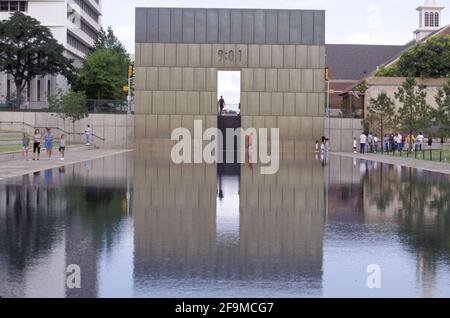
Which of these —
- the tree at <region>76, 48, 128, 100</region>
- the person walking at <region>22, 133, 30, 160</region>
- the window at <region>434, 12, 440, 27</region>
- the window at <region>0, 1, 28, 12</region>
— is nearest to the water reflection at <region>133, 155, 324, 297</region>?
the person walking at <region>22, 133, 30, 160</region>

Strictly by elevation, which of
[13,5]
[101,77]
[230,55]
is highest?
[13,5]

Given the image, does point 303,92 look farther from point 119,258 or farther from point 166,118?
point 119,258

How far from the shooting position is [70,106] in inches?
2591

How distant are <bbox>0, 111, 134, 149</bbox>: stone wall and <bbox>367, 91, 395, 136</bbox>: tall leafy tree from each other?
74.2ft

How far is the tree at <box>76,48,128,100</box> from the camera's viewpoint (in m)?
87.4

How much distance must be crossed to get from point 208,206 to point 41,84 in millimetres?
81573

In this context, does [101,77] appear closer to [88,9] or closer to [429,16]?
[88,9]

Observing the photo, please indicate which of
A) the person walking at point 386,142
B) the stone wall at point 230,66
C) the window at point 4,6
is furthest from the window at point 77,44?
the person walking at point 386,142

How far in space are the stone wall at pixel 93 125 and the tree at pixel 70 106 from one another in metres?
1.90

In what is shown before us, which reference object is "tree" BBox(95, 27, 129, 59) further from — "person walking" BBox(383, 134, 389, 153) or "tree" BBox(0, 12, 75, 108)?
"person walking" BBox(383, 134, 389, 153)

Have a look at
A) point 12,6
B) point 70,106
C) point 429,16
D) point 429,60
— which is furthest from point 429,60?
point 429,16

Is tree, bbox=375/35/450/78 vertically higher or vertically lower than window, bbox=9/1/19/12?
lower

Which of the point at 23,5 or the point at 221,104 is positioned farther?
the point at 23,5

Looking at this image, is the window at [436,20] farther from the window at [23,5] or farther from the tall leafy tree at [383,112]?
the tall leafy tree at [383,112]
